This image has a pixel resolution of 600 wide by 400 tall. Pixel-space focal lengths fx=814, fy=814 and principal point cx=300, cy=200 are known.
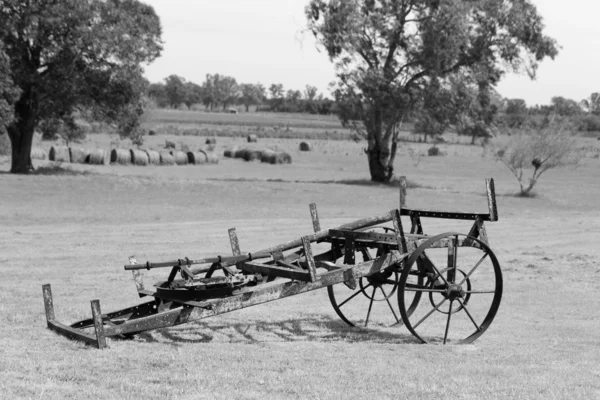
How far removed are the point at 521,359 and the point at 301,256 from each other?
2830 mm

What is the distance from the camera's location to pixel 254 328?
982cm

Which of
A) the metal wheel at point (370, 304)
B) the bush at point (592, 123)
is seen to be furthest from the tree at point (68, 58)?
the bush at point (592, 123)

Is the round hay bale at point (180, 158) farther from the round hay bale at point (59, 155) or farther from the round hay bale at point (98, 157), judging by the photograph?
the round hay bale at point (59, 155)

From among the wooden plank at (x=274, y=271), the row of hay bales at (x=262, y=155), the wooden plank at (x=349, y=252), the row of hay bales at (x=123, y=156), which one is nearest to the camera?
the wooden plank at (x=274, y=271)

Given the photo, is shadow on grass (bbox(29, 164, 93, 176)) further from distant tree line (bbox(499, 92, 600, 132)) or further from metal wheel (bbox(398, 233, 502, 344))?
distant tree line (bbox(499, 92, 600, 132))

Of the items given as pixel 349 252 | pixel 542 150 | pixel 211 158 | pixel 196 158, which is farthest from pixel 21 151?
pixel 349 252

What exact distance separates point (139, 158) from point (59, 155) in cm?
537

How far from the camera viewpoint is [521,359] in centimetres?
862

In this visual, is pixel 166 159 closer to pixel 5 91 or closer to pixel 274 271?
pixel 5 91

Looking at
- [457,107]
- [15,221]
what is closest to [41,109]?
[15,221]

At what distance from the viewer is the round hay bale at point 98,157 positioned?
175 feet

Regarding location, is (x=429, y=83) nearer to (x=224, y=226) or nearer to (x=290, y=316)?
(x=224, y=226)

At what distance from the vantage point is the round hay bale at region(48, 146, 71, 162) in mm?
51969

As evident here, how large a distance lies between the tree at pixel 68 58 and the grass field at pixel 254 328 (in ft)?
25.0
